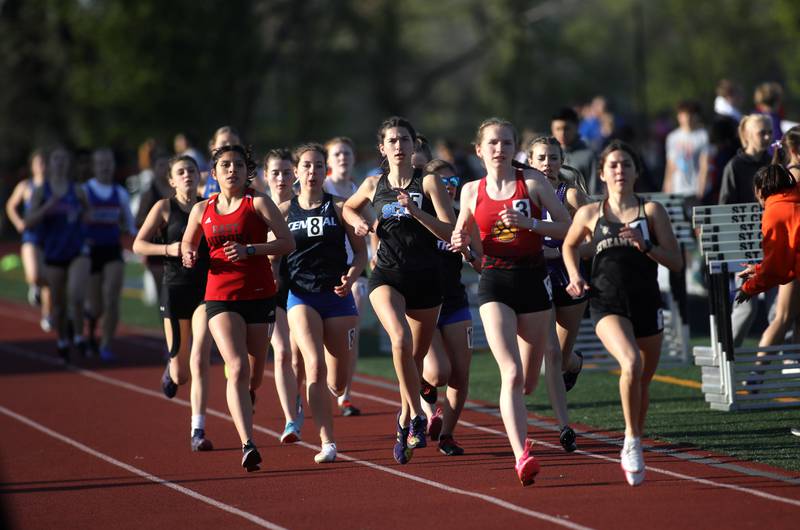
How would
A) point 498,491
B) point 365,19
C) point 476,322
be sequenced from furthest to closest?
point 365,19 < point 476,322 < point 498,491

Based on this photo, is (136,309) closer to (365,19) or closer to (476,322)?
(476,322)

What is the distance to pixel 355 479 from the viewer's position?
347 inches

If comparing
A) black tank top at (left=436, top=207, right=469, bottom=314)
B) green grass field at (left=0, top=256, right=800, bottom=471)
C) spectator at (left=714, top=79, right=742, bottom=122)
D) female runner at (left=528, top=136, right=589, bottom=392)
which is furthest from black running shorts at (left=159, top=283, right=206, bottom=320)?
spectator at (left=714, top=79, right=742, bottom=122)

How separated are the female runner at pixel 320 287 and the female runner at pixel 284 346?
645 mm

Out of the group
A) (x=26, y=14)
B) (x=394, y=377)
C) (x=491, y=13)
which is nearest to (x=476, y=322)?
(x=394, y=377)

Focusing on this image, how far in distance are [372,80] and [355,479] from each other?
50.0m

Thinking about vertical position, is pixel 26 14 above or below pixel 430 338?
above

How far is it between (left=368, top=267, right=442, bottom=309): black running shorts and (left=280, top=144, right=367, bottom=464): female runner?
0.70 ft

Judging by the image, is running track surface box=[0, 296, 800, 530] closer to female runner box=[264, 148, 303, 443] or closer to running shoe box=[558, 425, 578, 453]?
running shoe box=[558, 425, 578, 453]

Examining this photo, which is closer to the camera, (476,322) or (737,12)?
(476,322)

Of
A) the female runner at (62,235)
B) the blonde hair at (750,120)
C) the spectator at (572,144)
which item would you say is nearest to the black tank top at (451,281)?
the spectator at (572,144)

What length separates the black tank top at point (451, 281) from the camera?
9.59m

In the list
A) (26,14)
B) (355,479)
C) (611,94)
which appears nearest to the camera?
(355,479)

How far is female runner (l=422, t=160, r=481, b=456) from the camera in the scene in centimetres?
946
